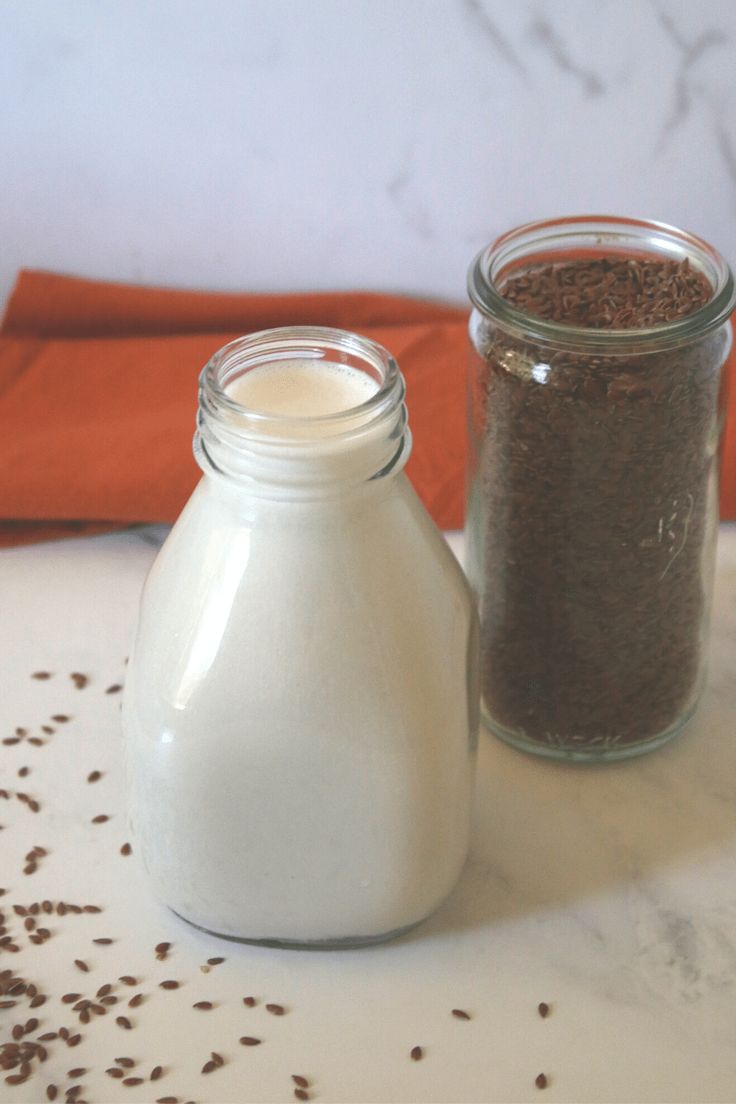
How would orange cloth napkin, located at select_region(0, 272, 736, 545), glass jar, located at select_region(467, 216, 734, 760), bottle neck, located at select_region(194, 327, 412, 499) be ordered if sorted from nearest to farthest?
bottle neck, located at select_region(194, 327, 412, 499) < glass jar, located at select_region(467, 216, 734, 760) < orange cloth napkin, located at select_region(0, 272, 736, 545)

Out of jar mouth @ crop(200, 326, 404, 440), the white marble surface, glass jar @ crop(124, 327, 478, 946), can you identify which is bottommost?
the white marble surface

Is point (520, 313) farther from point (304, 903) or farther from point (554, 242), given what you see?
point (304, 903)

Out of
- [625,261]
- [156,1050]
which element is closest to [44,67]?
[625,261]

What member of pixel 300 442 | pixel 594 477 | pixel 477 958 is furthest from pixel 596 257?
pixel 477 958

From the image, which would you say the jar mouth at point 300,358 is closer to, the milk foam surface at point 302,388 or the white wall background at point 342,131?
the milk foam surface at point 302,388

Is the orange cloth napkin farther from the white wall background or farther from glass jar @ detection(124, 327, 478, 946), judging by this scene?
glass jar @ detection(124, 327, 478, 946)

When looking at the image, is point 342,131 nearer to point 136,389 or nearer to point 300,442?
point 136,389

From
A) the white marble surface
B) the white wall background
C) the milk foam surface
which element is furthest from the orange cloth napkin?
the milk foam surface

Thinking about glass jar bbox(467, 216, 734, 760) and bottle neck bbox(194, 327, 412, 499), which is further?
glass jar bbox(467, 216, 734, 760)
